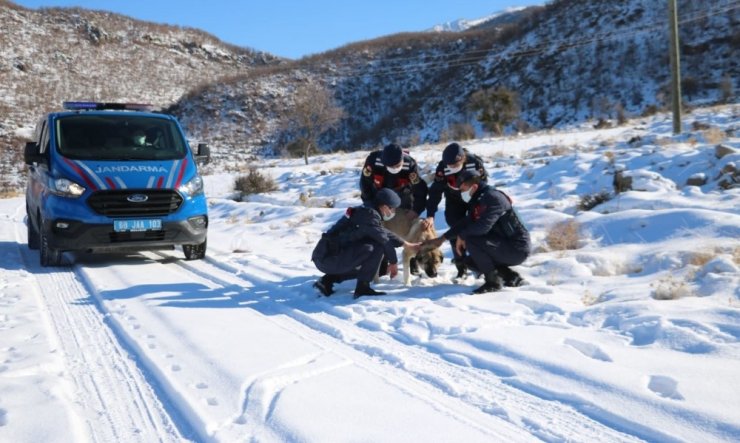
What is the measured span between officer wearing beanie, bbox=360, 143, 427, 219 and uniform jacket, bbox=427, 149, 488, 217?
24 centimetres

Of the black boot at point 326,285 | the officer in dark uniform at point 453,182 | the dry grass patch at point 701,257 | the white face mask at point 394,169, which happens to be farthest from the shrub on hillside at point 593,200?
the black boot at point 326,285

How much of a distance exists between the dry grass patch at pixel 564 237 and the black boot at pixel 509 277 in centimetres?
179

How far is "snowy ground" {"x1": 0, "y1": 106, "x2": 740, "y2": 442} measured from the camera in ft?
11.0

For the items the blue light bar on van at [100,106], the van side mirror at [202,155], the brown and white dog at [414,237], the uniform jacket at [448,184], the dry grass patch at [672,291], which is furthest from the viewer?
the blue light bar on van at [100,106]

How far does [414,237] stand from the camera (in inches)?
276

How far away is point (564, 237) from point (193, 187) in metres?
5.39

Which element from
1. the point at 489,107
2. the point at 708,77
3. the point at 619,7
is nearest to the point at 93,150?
the point at 489,107

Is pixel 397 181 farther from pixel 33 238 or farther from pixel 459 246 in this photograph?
pixel 33 238

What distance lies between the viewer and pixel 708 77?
124 ft

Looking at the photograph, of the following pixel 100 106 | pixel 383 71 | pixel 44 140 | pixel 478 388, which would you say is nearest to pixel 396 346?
pixel 478 388

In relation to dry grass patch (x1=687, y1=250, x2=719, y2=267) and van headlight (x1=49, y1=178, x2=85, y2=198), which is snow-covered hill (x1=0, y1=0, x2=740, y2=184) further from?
van headlight (x1=49, y1=178, x2=85, y2=198)

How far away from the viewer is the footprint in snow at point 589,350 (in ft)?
13.9

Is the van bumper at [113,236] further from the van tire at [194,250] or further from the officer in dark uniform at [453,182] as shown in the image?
the officer in dark uniform at [453,182]

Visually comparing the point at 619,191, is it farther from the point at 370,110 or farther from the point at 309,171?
the point at 370,110
